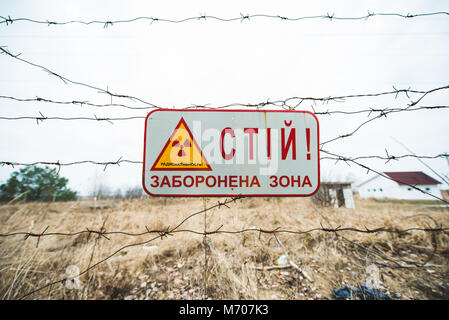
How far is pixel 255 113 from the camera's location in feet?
4.27

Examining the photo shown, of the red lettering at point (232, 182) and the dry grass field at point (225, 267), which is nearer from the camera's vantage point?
the red lettering at point (232, 182)

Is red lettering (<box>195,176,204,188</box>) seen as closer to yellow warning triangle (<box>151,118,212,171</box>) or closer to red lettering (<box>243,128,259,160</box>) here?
yellow warning triangle (<box>151,118,212,171</box>)

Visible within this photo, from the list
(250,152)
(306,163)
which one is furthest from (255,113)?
(306,163)

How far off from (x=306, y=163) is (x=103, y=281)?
7.64 ft

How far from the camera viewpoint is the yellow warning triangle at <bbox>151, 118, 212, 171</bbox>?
1.21 m

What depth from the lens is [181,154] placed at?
123 centimetres

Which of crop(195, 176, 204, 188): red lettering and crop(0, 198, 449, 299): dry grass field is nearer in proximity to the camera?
crop(195, 176, 204, 188): red lettering

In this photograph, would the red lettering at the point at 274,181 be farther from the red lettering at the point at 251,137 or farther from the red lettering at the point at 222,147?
the red lettering at the point at 222,147

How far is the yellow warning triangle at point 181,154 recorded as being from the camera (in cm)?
121

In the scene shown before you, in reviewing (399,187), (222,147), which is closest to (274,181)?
(222,147)

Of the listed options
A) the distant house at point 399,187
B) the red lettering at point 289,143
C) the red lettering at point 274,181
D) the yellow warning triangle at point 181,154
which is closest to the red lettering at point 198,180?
the yellow warning triangle at point 181,154

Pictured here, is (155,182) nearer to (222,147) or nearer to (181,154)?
(181,154)

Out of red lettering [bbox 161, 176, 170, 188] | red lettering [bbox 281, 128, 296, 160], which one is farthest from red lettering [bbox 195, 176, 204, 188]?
red lettering [bbox 281, 128, 296, 160]

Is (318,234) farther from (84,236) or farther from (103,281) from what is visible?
(84,236)
